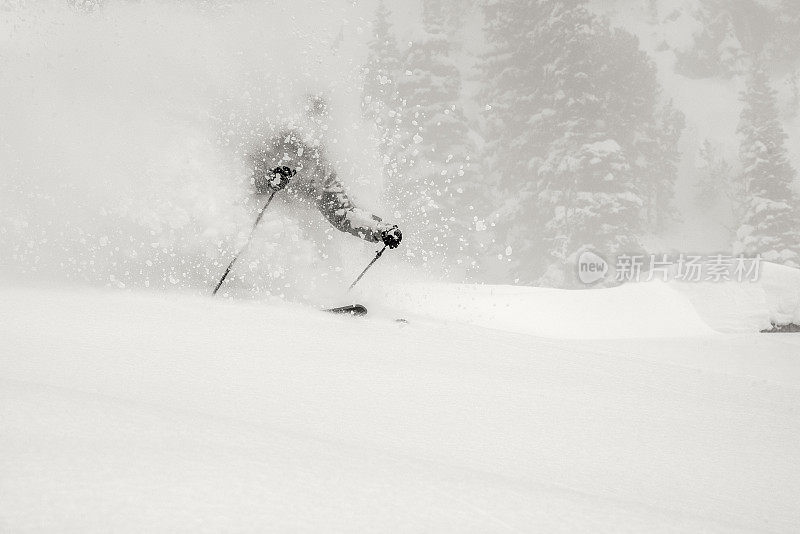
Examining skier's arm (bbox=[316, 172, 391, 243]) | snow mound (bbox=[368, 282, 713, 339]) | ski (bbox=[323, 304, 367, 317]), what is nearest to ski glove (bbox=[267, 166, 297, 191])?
skier's arm (bbox=[316, 172, 391, 243])

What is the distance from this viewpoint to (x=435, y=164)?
21.4m

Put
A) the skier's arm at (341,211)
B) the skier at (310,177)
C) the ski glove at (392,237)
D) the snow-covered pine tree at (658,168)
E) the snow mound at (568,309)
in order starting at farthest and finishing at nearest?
the snow-covered pine tree at (658,168), the snow mound at (568,309), the skier at (310,177), the skier's arm at (341,211), the ski glove at (392,237)

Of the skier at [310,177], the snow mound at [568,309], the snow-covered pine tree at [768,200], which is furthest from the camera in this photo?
the snow-covered pine tree at [768,200]

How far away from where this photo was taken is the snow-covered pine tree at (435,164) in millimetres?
20219

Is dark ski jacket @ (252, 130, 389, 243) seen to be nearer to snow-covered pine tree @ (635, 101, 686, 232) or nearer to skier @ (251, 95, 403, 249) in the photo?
skier @ (251, 95, 403, 249)

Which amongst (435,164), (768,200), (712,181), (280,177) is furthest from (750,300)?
(712,181)

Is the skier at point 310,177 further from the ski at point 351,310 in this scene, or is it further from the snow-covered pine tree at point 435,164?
the snow-covered pine tree at point 435,164

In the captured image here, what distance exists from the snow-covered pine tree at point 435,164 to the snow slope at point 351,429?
14981mm

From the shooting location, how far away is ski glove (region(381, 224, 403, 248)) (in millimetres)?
5098

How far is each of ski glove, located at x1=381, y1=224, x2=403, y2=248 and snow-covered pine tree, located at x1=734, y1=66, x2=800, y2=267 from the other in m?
21.2

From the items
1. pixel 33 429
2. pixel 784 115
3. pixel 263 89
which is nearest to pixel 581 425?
pixel 33 429

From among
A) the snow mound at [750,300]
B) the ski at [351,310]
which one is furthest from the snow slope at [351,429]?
the snow mound at [750,300]

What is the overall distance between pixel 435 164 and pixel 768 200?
46.5ft

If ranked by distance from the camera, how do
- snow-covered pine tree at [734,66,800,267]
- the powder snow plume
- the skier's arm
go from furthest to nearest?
snow-covered pine tree at [734,66,800,267]
the skier's arm
the powder snow plume
